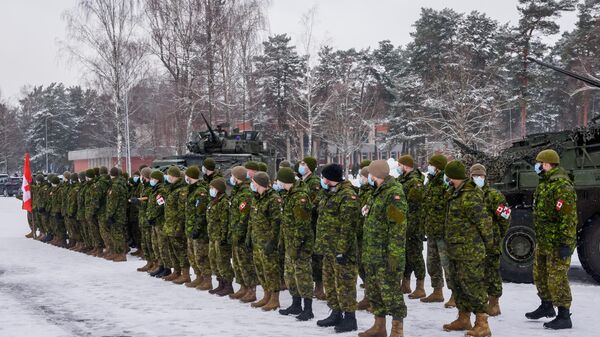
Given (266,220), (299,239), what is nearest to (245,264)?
(266,220)

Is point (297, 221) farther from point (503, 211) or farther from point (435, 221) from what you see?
point (503, 211)

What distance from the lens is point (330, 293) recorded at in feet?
23.5

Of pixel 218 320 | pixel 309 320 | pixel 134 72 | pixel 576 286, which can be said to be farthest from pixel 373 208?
pixel 134 72

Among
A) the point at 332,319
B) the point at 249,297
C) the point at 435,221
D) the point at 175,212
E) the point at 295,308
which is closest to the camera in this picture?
the point at 332,319

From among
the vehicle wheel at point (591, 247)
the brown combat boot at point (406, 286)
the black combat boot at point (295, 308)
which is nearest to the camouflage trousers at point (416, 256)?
the brown combat boot at point (406, 286)

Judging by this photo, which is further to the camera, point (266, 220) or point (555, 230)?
point (266, 220)

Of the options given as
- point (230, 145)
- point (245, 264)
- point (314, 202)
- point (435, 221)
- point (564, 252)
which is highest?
point (230, 145)

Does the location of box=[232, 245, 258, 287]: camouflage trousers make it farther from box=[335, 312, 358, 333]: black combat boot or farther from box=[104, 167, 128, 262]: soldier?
box=[104, 167, 128, 262]: soldier

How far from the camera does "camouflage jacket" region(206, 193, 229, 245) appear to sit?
29.2 feet

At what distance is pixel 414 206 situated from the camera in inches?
347

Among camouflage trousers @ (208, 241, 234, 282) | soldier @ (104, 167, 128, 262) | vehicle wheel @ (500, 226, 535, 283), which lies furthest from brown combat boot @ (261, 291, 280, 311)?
soldier @ (104, 167, 128, 262)

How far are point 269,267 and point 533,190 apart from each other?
390cm

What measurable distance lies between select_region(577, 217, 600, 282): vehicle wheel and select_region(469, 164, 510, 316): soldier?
2.25 metres

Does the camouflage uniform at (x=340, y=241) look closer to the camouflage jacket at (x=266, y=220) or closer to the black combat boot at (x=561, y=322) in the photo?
the camouflage jacket at (x=266, y=220)
